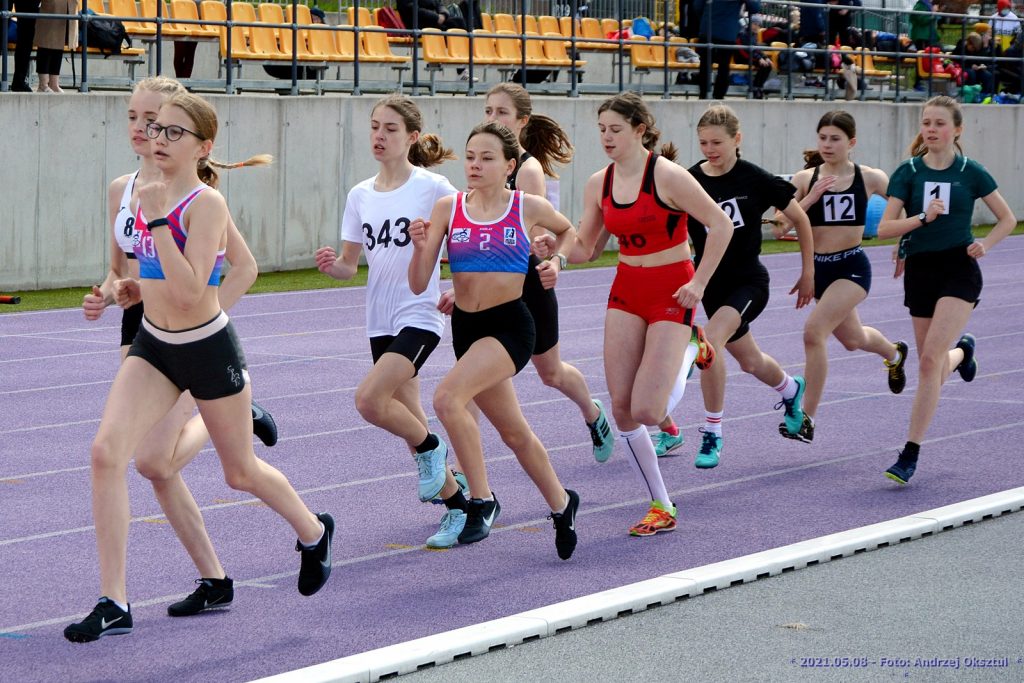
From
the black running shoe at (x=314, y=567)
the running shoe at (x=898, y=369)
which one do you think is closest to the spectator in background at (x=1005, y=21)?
the running shoe at (x=898, y=369)

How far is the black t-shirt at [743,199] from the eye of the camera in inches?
361

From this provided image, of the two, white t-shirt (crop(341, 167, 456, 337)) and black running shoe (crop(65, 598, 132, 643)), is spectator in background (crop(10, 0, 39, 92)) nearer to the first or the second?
white t-shirt (crop(341, 167, 456, 337))

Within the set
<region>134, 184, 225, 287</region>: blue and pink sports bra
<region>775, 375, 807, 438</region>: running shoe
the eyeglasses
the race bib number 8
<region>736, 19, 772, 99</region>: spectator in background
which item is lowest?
<region>775, 375, 807, 438</region>: running shoe

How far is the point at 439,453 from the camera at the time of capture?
289 inches

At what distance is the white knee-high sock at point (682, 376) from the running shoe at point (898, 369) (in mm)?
3448

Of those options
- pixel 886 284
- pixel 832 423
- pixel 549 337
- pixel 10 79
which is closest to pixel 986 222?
pixel 886 284

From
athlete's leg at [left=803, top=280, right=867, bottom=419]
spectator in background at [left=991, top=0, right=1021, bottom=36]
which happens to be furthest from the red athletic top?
spectator in background at [left=991, top=0, right=1021, bottom=36]

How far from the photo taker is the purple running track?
225 inches

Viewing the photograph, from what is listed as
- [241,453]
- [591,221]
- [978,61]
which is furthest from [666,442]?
[978,61]

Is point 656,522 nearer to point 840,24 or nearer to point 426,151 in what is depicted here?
point 426,151

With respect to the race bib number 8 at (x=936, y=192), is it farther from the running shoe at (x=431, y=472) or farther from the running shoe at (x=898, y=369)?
the running shoe at (x=431, y=472)

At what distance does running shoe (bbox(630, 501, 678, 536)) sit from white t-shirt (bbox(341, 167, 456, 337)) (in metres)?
1.29

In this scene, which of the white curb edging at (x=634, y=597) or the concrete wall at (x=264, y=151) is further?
the concrete wall at (x=264, y=151)

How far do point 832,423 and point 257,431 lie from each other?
14.9 ft
